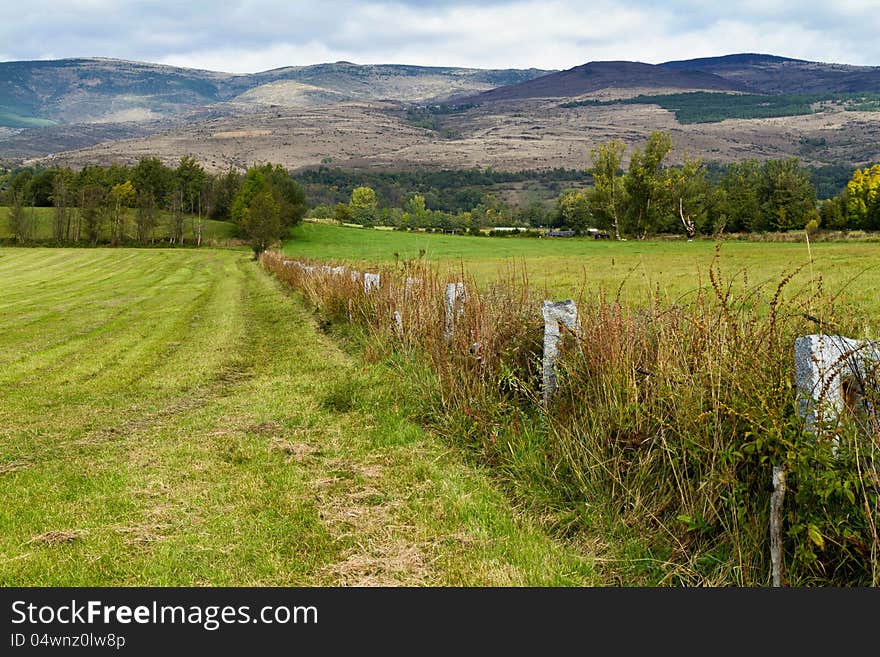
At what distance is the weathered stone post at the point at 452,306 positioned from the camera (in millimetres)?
7672

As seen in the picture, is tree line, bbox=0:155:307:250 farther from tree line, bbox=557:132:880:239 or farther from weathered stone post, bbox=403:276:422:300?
weathered stone post, bbox=403:276:422:300

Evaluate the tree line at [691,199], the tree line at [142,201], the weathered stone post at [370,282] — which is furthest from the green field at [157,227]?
the weathered stone post at [370,282]

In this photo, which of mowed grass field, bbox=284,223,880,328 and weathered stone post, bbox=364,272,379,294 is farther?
mowed grass field, bbox=284,223,880,328

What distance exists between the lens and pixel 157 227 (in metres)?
87.7

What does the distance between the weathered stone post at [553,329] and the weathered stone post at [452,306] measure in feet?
6.79

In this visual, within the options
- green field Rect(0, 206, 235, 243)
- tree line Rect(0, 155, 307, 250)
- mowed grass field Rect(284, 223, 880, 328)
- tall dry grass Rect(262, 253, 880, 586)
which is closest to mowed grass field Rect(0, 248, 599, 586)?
tall dry grass Rect(262, 253, 880, 586)

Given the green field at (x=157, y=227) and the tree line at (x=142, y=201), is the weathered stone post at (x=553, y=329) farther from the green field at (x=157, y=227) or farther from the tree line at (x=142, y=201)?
the green field at (x=157, y=227)

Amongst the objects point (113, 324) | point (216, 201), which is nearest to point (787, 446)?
point (113, 324)

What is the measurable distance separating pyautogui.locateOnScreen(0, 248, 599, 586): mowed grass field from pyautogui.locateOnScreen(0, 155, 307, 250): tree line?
5395cm

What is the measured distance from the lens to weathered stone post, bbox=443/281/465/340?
767 cm

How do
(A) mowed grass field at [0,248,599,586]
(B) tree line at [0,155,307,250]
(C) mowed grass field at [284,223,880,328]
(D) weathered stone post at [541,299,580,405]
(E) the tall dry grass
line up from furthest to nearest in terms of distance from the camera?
(B) tree line at [0,155,307,250], (C) mowed grass field at [284,223,880,328], (D) weathered stone post at [541,299,580,405], (A) mowed grass field at [0,248,599,586], (E) the tall dry grass

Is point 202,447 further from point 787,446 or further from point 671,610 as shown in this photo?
point 787,446

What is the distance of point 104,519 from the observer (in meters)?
4.65

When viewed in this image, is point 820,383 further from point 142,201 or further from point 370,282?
point 142,201
